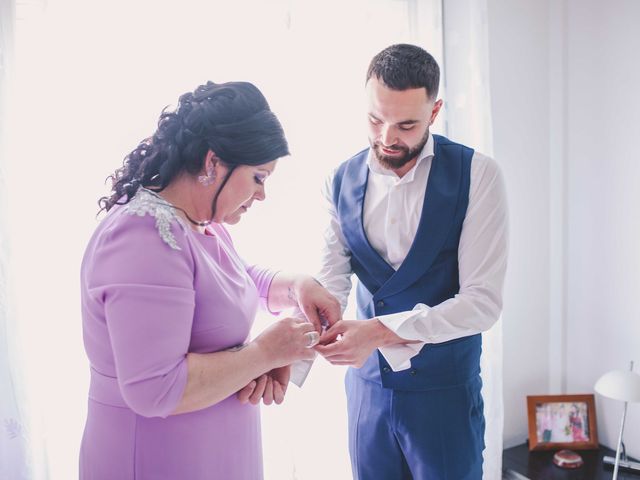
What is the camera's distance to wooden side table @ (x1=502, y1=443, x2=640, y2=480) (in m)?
2.41

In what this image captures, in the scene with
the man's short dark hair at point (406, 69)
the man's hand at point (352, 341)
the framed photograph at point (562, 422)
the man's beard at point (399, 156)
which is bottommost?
the framed photograph at point (562, 422)

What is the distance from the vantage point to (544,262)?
2.72m

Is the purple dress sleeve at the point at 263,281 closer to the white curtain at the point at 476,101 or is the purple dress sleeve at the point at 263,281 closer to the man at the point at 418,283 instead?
the man at the point at 418,283

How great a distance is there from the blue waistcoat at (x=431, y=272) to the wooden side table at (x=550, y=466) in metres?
1.18

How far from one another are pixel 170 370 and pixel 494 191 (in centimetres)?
→ 94

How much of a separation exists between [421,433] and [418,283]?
0.39 m

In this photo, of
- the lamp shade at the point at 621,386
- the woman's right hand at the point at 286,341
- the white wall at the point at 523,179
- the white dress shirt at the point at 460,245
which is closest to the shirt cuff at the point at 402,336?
the white dress shirt at the point at 460,245

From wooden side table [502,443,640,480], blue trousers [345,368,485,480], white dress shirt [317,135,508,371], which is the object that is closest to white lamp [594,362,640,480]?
wooden side table [502,443,640,480]

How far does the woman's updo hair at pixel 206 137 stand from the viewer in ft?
3.68

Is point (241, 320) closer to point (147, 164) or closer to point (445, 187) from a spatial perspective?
point (147, 164)

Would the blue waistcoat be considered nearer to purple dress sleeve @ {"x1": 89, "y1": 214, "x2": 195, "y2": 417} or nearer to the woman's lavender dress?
the woman's lavender dress

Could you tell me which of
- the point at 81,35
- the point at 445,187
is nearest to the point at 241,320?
the point at 445,187

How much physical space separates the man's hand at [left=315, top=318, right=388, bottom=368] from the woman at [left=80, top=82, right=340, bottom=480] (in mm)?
172

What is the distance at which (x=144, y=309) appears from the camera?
96 centimetres
